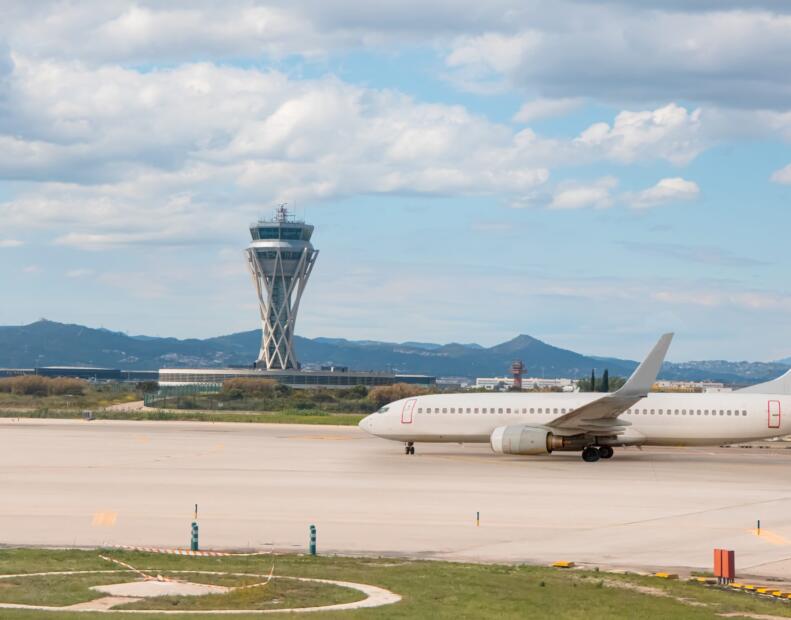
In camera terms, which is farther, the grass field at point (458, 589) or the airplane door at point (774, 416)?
the airplane door at point (774, 416)

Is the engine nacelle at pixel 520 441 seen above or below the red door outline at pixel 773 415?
below

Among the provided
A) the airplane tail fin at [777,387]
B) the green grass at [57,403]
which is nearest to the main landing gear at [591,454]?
the airplane tail fin at [777,387]

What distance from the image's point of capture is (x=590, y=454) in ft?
184

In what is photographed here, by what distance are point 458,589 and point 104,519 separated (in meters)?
14.1

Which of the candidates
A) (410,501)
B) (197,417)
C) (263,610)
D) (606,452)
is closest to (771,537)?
(410,501)

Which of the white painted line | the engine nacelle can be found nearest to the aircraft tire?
the engine nacelle

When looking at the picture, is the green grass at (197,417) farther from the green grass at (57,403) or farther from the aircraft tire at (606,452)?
the aircraft tire at (606,452)

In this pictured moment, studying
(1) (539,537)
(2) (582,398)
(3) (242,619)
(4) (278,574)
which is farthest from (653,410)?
(3) (242,619)

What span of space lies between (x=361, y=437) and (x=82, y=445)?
18.4 metres

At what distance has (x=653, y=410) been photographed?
2249 inches

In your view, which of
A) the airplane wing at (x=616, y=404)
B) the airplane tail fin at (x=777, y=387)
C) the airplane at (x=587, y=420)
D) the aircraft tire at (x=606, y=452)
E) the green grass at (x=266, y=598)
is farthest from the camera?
the aircraft tire at (x=606, y=452)

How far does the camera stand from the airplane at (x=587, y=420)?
55.1 m

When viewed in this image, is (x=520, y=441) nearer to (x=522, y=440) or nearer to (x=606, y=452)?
(x=522, y=440)

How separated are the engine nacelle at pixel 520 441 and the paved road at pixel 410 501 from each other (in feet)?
2.62
